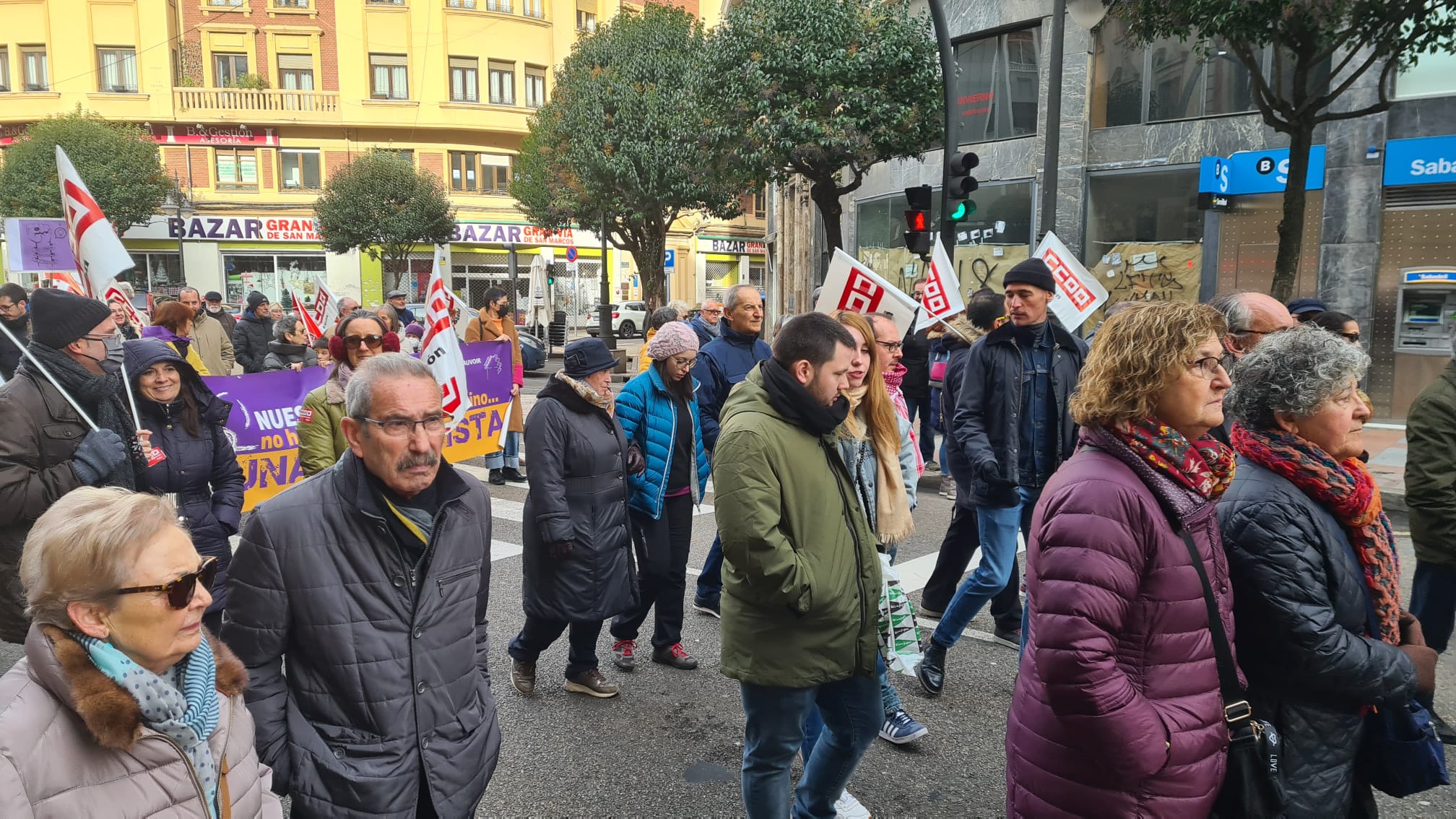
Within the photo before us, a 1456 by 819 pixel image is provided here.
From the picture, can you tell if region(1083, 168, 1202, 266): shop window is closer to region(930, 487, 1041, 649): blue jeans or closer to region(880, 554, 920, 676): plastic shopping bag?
region(930, 487, 1041, 649): blue jeans

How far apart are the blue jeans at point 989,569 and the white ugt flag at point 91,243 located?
4821mm

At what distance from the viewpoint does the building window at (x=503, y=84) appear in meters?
40.0

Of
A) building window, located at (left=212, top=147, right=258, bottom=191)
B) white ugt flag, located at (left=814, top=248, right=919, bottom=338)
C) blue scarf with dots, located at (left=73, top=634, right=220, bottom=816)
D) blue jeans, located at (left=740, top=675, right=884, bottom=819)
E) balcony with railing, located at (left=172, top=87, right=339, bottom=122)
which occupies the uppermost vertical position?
balcony with railing, located at (left=172, top=87, right=339, bottom=122)

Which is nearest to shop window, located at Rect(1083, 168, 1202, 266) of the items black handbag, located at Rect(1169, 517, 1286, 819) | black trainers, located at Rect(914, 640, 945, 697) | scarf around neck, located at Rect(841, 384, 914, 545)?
black trainers, located at Rect(914, 640, 945, 697)

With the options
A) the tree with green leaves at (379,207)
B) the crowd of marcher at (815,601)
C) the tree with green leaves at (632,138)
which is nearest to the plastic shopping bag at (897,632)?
the crowd of marcher at (815,601)

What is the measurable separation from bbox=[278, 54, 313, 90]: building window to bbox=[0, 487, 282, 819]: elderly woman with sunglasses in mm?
43179

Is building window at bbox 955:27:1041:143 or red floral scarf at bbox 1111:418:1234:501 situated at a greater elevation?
building window at bbox 955:27:1041:143

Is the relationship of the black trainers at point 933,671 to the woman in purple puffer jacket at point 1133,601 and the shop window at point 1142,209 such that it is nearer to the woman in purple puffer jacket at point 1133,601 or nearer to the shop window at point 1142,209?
the woman in purple puffer jacket at point 1133,601

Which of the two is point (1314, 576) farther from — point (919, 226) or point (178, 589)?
point (919, 226)

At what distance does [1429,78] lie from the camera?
12.4 metres

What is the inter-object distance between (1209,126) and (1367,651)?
551 inches

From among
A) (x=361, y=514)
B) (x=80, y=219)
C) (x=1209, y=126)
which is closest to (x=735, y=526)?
(x=361, y=514)

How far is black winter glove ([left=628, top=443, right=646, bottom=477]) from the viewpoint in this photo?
15.7 feet

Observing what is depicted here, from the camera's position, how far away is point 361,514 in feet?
7.60
